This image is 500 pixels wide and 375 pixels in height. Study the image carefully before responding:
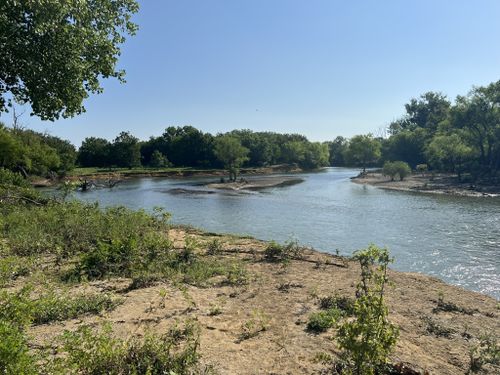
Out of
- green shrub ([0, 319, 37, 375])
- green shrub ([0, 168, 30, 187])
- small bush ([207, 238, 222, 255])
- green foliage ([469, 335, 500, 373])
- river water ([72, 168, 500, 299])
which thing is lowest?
river water ([72, 168, 500, 299])

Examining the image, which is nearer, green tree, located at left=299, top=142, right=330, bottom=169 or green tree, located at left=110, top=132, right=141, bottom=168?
green tree, located at left=110, top=132, right=141, bottom=168

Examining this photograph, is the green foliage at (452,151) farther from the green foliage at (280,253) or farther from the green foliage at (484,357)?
the green foliage at (484,357)

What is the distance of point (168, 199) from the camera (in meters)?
49.9

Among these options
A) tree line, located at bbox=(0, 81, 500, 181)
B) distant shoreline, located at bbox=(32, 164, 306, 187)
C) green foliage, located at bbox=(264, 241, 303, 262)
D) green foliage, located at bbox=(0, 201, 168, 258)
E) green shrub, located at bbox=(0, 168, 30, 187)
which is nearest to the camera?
green foliage, located at bbox=(0, 201, 168, 258)

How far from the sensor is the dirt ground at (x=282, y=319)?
22.2 ft

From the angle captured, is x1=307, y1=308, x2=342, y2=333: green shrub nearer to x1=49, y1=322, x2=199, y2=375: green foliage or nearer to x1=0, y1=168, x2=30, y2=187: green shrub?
x1=49, y1=322, x2=199, y2=375: green foliage

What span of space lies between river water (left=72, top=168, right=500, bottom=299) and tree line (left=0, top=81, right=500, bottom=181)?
28.6 m

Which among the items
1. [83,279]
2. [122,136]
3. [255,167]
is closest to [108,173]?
[122,136]

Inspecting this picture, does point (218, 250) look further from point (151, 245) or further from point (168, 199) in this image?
point (168, 199)

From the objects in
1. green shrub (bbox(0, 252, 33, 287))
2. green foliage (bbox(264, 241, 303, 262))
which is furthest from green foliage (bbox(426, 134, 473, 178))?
green shrub (bbox(0, 252, 33, 287))

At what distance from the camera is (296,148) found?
140 m

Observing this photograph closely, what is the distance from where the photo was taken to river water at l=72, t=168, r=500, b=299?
19.4 m

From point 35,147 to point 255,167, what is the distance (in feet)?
226

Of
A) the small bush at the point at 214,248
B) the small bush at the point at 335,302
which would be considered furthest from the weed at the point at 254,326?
the small bush at the point at 214,248
